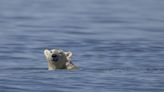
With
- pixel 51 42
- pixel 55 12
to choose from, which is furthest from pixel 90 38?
pixel 55 12

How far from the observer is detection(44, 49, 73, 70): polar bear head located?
3284cm

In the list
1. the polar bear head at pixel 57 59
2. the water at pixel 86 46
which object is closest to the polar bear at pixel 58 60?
the polar bear head at pixel 57 59

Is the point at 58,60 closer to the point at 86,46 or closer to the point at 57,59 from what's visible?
the point at 57,59

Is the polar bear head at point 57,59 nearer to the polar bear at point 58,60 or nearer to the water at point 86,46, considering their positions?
the polar bear at point 58,60

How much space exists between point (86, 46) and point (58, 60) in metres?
7.32

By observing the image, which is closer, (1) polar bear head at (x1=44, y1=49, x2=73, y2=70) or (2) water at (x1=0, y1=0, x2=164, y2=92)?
(2) water at (x1=0, y1=0, x2=164, y2=92)

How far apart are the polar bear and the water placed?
34 centimetres

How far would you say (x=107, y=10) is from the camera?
63.9 meters

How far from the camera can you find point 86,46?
132 feet

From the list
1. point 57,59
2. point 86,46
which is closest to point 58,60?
point 57,59

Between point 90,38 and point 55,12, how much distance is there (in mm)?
18864

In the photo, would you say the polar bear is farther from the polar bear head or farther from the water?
the water

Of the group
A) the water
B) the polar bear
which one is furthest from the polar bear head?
the water

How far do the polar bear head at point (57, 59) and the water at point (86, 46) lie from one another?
0.36 m
